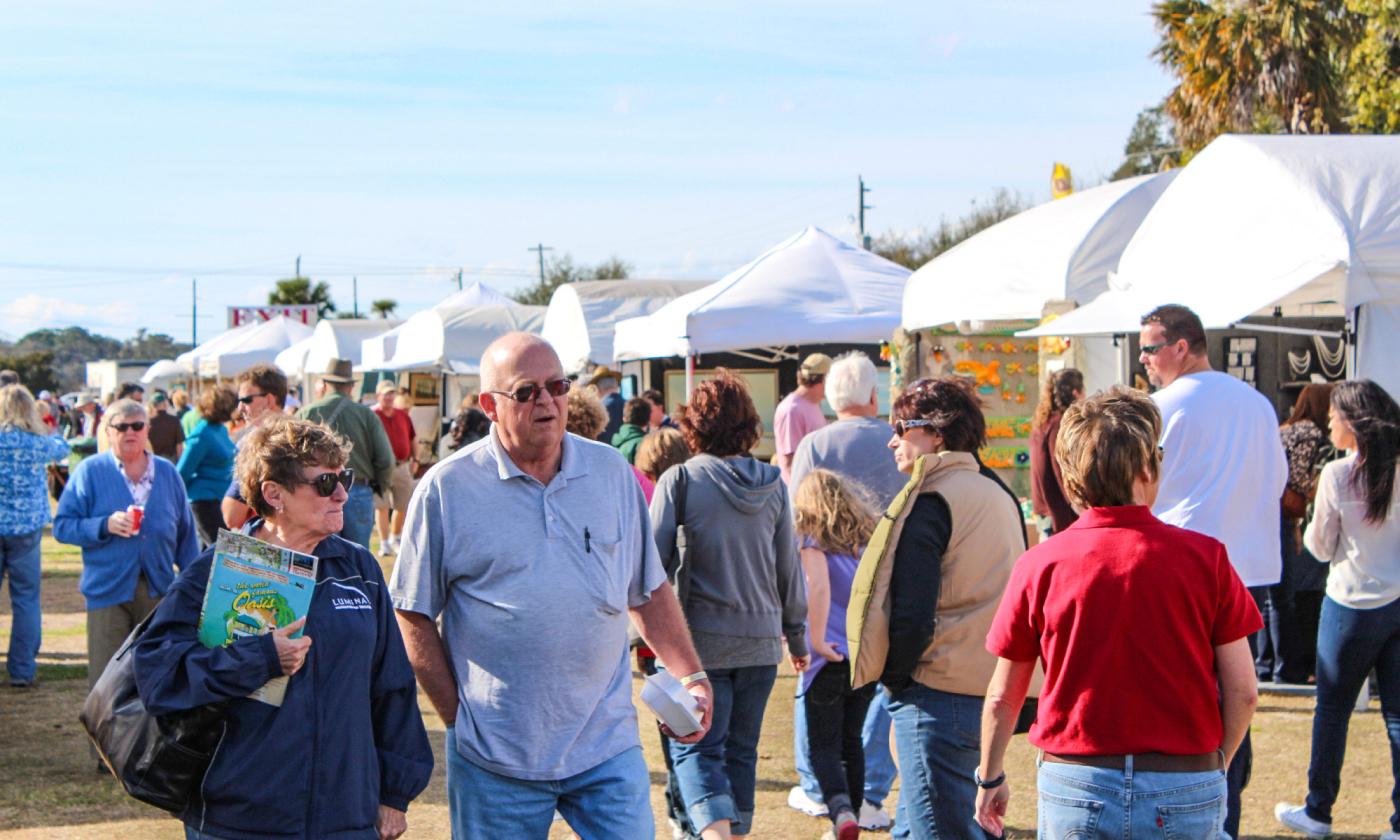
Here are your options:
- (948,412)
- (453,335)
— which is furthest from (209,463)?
(453,335)

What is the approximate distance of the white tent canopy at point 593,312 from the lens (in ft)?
57.5

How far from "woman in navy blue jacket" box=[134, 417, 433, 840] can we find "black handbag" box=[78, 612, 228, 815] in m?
0.04

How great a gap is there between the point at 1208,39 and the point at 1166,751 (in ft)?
67.6

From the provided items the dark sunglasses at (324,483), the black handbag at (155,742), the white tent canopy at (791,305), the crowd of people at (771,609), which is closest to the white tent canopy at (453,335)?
the white tent canopy at (791,305)

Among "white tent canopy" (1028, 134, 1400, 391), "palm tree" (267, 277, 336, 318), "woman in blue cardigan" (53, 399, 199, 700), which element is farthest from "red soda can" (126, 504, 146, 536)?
"palm tree" (267, 277, 336, 318)

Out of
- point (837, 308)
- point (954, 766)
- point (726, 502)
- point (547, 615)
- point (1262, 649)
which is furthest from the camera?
point (837, 308)

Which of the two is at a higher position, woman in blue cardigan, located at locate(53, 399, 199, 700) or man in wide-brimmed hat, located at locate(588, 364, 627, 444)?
man in wide-brimmed hat, located at locate(588, 364, 627, 444)

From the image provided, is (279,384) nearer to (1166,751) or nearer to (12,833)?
(12,833)

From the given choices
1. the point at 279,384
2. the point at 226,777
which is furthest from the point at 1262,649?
the point at 226,777

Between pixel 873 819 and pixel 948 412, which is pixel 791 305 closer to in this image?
pixel 873 819

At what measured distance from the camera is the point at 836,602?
6000mm

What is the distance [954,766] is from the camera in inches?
176

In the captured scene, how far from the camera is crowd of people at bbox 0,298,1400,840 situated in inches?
133

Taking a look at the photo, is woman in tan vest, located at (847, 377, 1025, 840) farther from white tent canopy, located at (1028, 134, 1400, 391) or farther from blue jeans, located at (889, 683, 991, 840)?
white tent canopy, located at (1028, 134, 1400, 391)
